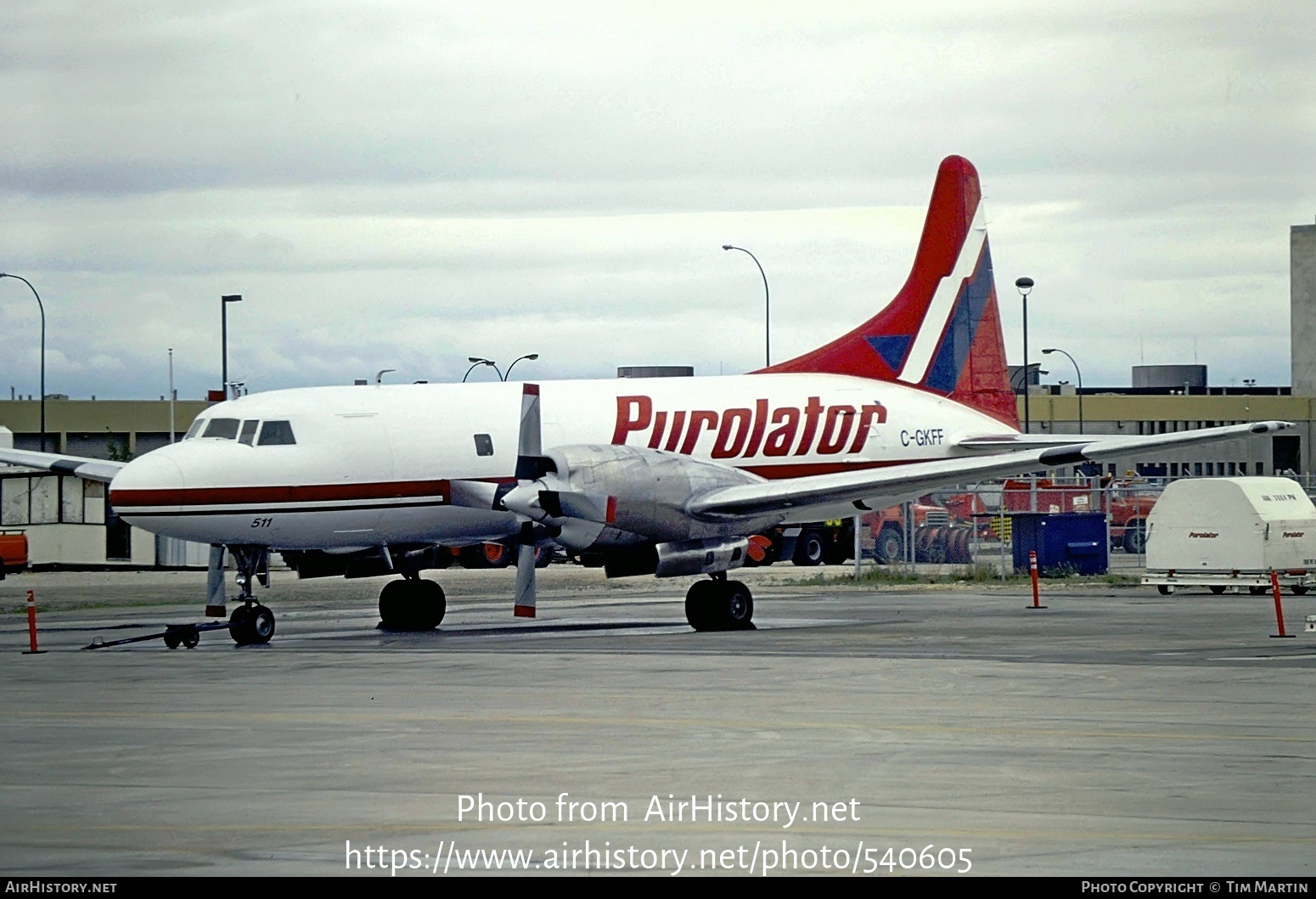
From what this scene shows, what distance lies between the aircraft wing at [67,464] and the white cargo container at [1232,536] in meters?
21.9

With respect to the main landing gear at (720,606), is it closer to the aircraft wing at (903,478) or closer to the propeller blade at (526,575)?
the aircraft wing at (903,478)

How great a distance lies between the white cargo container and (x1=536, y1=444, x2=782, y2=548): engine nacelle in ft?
44.9

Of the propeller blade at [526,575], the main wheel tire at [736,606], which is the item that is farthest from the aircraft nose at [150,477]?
the main wheel tire at [736,606]

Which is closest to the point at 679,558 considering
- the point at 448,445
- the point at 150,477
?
the point at 448,445

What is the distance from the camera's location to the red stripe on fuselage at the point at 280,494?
2539 centimetres

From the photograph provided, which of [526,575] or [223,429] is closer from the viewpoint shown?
[223,429]

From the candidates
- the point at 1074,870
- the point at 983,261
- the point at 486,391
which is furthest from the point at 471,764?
the point at 983,261

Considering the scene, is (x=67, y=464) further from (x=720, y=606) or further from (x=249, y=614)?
(x=720, y=606)

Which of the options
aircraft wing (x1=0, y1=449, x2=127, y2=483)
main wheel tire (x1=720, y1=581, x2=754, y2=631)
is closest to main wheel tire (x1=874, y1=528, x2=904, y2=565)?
main wheel tire (x1=720, y1=581, x2=754, y2=631)

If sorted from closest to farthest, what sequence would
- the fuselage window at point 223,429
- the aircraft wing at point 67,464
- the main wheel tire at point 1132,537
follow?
the fuselage window at point 223,429
the aircraft wing at point 67,464
the main wheel tire at point 1132,537

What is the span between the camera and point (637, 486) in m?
27.2

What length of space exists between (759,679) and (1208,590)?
21776 millimetres

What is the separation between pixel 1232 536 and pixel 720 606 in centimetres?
1374

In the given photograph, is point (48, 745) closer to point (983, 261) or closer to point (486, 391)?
point (486, 391)
